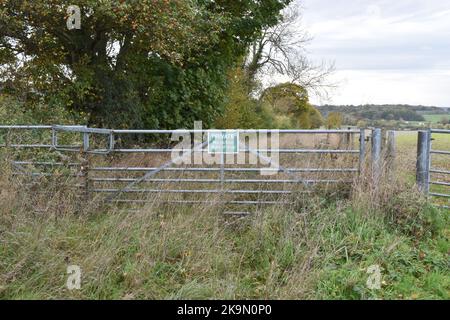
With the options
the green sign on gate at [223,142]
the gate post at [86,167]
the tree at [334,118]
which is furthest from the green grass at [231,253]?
the tree at [334,118]

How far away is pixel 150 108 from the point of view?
15.3 meters

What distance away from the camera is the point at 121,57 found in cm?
1360

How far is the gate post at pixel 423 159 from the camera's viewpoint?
7.04 meters

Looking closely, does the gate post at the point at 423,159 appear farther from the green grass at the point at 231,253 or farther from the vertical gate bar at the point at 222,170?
the vertical gate bar at the point at 222,170

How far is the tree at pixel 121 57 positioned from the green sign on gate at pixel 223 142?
4811mm

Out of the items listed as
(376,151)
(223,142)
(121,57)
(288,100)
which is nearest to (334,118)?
(288,100)

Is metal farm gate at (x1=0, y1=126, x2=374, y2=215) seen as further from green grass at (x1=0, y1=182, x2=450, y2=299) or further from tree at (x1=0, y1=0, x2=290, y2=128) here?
tree at (x1=0, y1=0, x2=290, y2=128)

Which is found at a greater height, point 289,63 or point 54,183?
point 289,63

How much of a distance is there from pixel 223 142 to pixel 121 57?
8318 mm

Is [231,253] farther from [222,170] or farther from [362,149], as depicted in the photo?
[362,149]

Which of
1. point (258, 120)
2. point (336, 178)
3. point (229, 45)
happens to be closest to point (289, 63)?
point (258, 120)

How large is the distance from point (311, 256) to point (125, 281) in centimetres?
210

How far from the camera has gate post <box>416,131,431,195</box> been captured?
7043 mm
